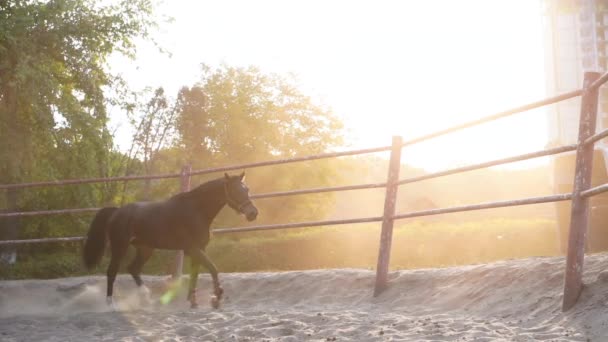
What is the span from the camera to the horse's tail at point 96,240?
7809mm

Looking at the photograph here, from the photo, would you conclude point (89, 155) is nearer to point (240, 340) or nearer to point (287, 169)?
point (240, 340)

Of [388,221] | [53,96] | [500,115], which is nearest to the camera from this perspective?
[500,115]

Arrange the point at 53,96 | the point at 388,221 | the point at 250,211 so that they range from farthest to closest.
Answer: the point at 53,96 < the point at 250,211 < the point at 388,221

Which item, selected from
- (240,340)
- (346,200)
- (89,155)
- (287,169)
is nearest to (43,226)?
(89,155)

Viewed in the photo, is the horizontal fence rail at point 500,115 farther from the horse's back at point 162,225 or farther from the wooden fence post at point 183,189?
the wooden fence post at point 183,189

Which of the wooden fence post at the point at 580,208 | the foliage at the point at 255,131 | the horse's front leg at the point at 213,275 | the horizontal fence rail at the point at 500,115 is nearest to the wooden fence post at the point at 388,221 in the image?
the horizontal fence rail at the point at 500,115

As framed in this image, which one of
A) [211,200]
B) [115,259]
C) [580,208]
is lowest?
[115,259]

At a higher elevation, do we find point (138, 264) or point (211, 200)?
point (211, 200)

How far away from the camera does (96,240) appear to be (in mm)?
7812

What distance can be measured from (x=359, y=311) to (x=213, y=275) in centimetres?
182

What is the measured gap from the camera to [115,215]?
25.2ft

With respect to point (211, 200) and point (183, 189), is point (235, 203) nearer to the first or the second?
point (211, 200)

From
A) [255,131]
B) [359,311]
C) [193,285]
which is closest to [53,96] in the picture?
[193,285]

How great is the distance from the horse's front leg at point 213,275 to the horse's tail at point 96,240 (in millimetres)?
1335
